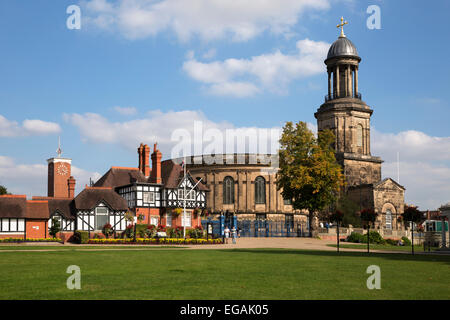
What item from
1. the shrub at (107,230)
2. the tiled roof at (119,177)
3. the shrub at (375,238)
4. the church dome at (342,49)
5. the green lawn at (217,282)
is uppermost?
the church dome at (342,49)

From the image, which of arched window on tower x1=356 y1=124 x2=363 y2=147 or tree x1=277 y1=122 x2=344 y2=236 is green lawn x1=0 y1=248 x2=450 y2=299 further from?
arched window on tower x1=356 y1=124 x2=363 y2=147

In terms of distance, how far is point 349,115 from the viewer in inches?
2694

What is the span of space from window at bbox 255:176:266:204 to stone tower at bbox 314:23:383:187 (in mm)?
11026

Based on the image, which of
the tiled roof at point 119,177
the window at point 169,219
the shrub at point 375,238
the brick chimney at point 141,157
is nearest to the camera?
the shrub at point 375,238

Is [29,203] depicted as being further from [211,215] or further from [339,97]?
[339,97]

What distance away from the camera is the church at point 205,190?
48.3m

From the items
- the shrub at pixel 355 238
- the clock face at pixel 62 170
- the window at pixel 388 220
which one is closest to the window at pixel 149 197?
the clock face at pixel 62 170

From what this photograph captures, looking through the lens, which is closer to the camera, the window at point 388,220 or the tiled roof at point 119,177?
the tiled roof at point 119,177

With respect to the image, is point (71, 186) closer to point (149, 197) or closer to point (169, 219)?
point (149, 197)

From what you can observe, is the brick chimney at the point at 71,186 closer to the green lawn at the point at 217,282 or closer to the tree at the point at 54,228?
the tree at the point at 54,228

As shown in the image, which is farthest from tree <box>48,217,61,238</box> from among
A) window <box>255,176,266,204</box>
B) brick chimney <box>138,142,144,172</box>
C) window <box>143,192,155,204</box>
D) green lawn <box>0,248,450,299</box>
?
window <box>255,176,266,204</box>

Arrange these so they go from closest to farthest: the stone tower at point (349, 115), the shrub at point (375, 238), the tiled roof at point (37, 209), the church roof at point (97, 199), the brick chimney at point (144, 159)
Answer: the tiled roof at point (37, 209), the shrub at point (375, 238), the church roof at point (97, 199), the brick chimney at point (144, 159), the stone tower at point (349, 115)

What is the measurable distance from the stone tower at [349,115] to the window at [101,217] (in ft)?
108
